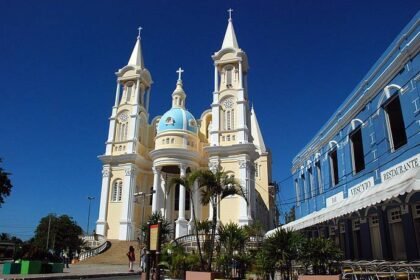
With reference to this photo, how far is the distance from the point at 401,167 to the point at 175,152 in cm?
2605

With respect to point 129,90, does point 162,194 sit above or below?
below

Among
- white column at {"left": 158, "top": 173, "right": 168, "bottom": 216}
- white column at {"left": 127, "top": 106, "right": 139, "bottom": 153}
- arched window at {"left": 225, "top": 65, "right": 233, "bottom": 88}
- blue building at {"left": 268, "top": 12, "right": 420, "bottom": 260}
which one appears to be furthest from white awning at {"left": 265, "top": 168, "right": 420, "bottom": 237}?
white column at {"left": 127, "top": 106, "right": 139, "bottom": 153}

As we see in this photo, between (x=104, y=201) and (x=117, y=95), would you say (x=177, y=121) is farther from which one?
(x=104, y=201)

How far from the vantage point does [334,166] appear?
20984 millimetres

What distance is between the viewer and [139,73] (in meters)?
44.8

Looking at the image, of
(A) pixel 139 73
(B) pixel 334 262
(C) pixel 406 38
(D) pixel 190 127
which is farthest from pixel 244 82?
(B) pixel 334 262

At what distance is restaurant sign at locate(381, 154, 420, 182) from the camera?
12.5 m

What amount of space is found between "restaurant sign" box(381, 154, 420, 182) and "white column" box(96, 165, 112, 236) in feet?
100

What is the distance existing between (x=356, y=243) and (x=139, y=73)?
33663 mm

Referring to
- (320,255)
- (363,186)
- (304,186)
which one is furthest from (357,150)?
(304,186)

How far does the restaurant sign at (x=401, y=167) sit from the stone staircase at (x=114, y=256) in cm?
2234

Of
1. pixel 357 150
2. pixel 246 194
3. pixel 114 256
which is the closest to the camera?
pixel 357 150

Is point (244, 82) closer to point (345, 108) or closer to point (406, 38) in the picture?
point (345, 108)

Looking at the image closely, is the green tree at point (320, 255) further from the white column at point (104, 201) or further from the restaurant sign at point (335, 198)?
the white column at point (104, 201)
